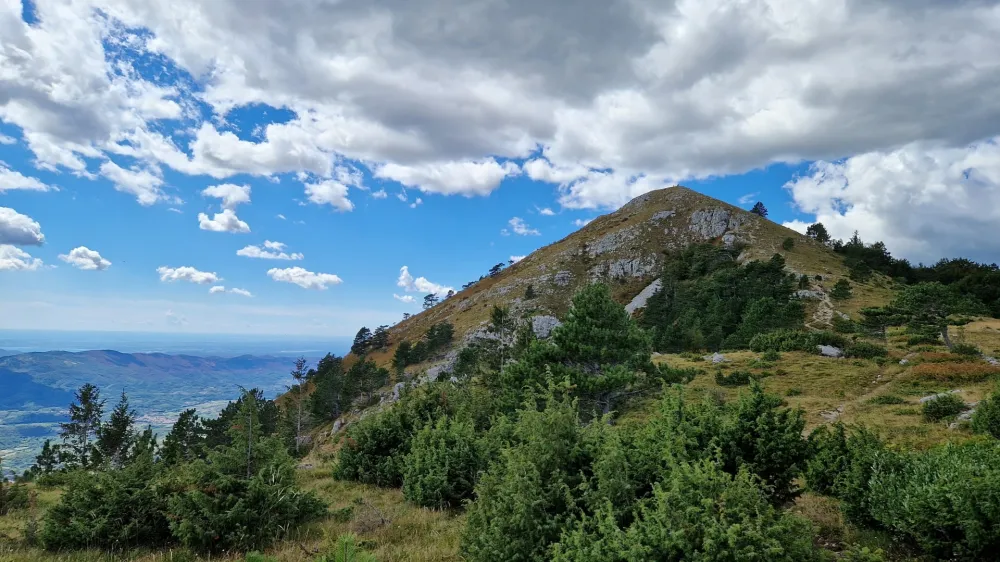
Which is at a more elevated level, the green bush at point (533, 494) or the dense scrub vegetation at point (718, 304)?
the dense scrub vegetation at point (718, 304)

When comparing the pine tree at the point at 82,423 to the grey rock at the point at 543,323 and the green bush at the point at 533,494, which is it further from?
the grey rock at the point at 543,323

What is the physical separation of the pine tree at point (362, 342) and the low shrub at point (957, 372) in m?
102

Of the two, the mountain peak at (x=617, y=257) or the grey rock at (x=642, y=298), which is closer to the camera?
the grey rock at (x=642, y=298)

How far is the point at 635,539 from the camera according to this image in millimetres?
4875

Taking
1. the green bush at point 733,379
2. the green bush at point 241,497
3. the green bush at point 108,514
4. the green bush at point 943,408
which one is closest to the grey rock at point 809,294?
the green bush at point 733,379

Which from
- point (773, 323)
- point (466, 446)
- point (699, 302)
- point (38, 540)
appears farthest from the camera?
point (699, 302)

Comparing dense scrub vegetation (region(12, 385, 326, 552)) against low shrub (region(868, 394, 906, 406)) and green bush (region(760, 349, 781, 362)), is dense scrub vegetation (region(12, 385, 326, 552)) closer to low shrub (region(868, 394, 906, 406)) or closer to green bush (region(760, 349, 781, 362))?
low shrub (region(868, 394, 906, 406))

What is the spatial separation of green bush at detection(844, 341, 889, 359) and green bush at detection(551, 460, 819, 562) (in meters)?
37.7

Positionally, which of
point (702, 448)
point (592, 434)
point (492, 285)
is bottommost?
point (702, 448)

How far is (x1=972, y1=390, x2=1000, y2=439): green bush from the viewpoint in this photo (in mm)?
14367

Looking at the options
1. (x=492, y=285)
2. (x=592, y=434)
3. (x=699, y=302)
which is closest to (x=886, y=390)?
(x=592, y=434)

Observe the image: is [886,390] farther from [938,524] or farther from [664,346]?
[664,346]

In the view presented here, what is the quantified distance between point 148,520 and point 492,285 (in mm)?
117563

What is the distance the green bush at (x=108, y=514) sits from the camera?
8812 mm
